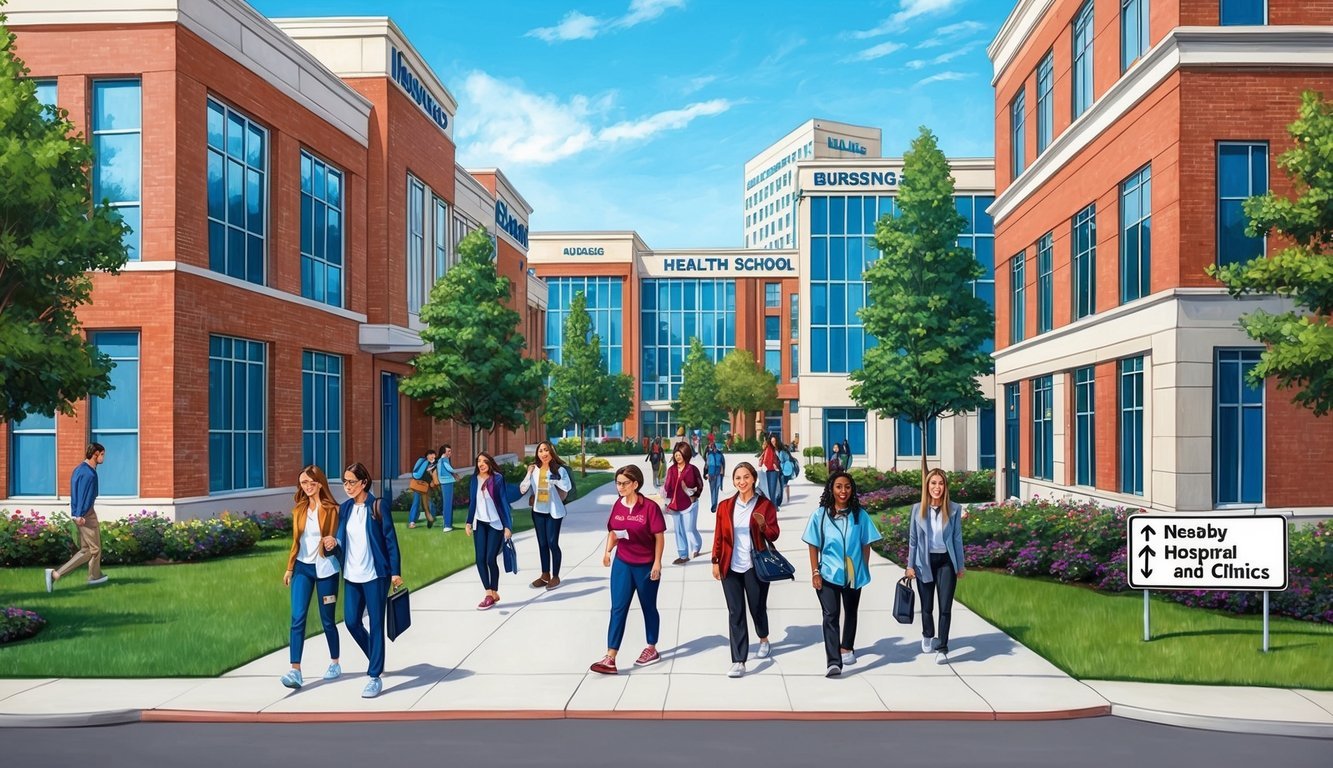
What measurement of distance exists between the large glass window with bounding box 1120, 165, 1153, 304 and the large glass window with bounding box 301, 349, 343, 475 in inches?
746

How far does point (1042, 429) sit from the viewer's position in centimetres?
3083

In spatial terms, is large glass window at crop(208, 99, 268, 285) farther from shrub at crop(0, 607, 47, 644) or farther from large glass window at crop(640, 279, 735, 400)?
large glass window at crop(640, 279, 735, 400)

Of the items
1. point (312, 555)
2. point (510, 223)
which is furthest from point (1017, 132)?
point (312, 555)

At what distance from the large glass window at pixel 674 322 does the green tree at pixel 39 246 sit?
3391 inches

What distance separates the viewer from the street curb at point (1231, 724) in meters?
8.60

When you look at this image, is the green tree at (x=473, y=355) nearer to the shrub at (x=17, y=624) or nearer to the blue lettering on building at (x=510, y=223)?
the shrub at (x=17, y=624)

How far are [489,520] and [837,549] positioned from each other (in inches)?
230

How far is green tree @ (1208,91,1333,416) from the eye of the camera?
14391 millimetres

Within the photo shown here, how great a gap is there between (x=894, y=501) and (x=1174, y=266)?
1098cm

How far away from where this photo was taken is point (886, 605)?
595 inches

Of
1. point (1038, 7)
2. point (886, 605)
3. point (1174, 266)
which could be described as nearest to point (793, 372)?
point (1038, 7)

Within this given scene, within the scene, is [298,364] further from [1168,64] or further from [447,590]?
[1168,64]

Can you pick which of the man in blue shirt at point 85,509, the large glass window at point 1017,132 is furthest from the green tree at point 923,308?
the man in blue shirt at point 85,509

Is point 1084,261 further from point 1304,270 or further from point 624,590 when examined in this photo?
point 624,590
